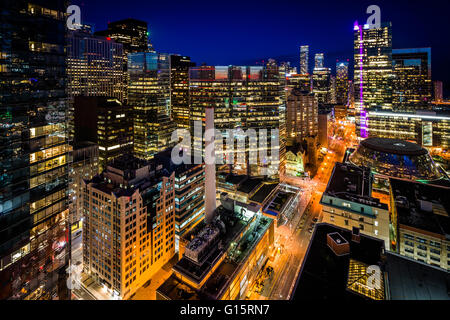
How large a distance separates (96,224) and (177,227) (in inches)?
819

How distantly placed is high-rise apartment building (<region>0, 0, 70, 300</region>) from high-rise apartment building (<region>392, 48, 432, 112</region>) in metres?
217

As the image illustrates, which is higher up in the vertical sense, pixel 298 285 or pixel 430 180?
pixel 430 180

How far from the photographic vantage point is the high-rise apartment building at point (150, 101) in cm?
13712

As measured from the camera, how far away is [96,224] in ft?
175

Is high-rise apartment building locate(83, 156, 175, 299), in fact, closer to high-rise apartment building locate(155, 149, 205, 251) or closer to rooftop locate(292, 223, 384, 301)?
high-rise apartment building locate(155, 149, 205, 251)

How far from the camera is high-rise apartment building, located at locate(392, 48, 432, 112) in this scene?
185250 millimetres

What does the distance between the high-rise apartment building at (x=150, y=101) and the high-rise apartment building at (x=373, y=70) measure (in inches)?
5014

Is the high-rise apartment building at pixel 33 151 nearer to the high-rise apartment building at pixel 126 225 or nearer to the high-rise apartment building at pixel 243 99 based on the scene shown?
the high-rise apartment building at pixel 126 225

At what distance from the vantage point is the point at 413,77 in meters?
186

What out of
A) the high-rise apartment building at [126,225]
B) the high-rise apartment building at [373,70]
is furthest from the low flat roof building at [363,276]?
the high-rise apartment building at [373,70]

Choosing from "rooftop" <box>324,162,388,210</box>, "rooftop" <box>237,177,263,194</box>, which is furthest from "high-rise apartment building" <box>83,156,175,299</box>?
"rooftop" <box>324,162,388,210</box>

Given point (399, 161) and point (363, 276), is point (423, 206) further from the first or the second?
→ point (399, 161)
